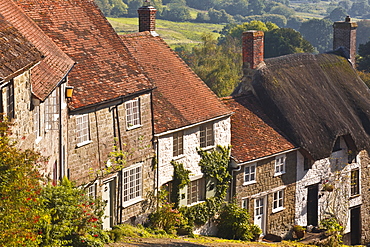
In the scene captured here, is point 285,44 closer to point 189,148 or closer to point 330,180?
point 330,180

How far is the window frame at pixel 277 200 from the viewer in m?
32.1

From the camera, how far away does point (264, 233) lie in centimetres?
3189

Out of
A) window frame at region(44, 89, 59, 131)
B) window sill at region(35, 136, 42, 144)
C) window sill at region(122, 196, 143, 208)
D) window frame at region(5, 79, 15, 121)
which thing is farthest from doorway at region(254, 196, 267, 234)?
window frame at region(5, 79, 15, 121)

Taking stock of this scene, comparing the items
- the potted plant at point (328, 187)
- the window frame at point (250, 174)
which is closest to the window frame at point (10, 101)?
the window frame at point (250, 174)

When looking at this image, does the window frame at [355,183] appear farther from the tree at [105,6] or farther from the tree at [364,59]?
the tree at [105,6]

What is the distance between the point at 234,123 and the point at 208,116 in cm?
352

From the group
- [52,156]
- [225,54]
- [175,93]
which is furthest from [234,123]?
[225,54]

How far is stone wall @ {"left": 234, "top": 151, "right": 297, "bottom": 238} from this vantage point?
30.8 metres

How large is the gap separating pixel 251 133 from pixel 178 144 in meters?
5.17

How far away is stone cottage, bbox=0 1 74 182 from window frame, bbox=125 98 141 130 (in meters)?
3.61

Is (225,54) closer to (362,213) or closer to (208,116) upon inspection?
(362,213)

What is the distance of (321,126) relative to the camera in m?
33.6

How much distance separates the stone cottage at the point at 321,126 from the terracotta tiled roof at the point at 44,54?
1370cm

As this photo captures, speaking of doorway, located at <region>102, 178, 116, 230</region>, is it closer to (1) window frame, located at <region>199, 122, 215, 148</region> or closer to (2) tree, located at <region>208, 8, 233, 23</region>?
(1) window frame, located at <region>199, 122, 215, 148</region>
